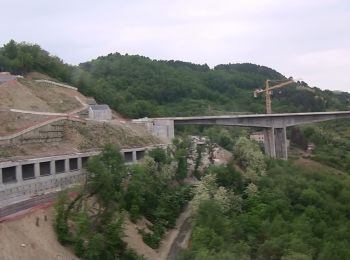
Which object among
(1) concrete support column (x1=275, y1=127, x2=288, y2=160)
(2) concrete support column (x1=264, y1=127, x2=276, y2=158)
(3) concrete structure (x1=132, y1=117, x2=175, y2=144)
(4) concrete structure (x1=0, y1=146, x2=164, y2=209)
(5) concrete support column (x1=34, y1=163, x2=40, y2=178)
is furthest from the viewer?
(1) concrete support column (x1=275, y1=127, x2=288, y2=160)

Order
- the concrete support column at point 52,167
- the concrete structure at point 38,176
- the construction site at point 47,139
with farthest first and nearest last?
the concrete support column at point 52,167
the construction site at point 47,139
the concrete structure at point 38,176

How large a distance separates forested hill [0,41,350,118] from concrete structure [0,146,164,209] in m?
34.2

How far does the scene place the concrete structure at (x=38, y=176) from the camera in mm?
36875

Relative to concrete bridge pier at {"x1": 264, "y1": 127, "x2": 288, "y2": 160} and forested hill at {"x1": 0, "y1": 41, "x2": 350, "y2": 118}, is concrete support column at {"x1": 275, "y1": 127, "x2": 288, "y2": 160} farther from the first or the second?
forested hill at {"x1": 0, "y1": 41, "x2": 350, "y2": 118}

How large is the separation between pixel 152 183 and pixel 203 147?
17785 millimetres

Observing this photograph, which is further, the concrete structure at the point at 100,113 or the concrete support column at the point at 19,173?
the concrete structure at the point at 100,113

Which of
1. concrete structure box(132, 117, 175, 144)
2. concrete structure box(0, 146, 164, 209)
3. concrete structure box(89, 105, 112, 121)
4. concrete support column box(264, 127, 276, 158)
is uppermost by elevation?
concrete structure box(89, 105, 112, 121)

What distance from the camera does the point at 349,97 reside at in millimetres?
174750

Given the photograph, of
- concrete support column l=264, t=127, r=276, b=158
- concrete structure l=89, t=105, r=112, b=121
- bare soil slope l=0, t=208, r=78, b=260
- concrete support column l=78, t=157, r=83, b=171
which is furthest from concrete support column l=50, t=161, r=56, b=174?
concrete support column l=264, t=127, r=276, b=158

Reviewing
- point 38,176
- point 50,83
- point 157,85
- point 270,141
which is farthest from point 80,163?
point 157,85

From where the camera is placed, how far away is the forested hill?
7875 centimetres

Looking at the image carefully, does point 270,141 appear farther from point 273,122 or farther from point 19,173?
point 19,173

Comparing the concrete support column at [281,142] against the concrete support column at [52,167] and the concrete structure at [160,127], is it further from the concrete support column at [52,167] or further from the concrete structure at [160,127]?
the concrete support column at [52,167]

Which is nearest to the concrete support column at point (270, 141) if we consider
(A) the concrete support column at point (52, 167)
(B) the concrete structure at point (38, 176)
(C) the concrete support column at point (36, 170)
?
(B) the concrete structure at point (38, 176)
